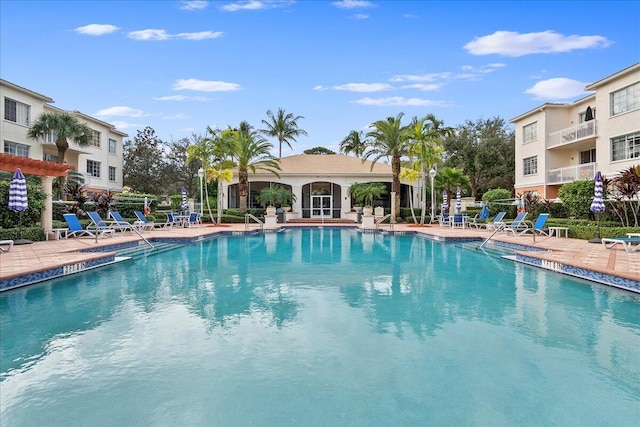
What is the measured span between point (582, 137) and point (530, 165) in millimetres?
5945

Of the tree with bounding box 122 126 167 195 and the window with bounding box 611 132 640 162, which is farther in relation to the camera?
the tree with bounding box 122 126 167 195

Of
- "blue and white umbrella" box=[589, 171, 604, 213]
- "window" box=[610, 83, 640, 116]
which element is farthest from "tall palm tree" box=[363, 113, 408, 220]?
"blue and white umbrella" box=[589, 171, 604, 213]

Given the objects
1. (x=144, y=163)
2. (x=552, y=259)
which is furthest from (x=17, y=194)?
(x=144, y=163)

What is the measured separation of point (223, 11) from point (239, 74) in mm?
7650

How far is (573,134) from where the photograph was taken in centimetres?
2527

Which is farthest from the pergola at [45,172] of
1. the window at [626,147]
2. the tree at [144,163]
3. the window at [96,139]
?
the tree at [144,163]

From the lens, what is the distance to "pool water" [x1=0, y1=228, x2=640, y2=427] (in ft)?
11.6

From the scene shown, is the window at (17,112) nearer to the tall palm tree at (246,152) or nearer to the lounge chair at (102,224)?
the tall palm tree at (246,152)

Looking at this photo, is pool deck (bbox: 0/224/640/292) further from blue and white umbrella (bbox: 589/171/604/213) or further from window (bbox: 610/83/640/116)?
window (bbox: 610/83/640/116)

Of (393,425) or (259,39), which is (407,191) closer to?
(259,39)

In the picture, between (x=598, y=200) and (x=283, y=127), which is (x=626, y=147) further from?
(x=283, y=127)

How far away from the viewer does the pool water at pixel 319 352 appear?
139 inches

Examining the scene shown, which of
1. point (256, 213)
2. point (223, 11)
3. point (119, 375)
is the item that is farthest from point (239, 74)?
point (119, 375)

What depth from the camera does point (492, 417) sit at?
341 cm
